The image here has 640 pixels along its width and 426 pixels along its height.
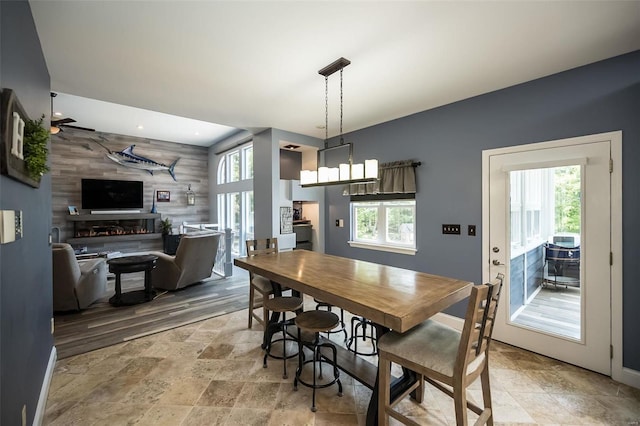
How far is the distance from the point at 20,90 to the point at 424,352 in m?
2.78

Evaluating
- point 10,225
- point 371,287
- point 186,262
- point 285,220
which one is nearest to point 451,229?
point 371,287

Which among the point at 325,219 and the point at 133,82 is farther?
the point at 325,219

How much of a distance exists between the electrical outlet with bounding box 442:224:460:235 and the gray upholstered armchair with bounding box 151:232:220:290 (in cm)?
361

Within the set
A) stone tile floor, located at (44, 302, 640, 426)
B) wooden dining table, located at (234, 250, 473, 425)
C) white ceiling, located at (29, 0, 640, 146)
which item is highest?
white ceiling, located at (29, 0, 640, 146)

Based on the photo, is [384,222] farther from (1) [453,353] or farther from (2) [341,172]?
(1) [453,353]

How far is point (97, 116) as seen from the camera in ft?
18.0

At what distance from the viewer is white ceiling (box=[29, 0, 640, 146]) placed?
179 centimetres

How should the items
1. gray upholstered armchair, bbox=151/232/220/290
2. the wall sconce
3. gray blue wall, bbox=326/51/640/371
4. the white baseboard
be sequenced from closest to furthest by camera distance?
the white baseboard → gray blue wall, bbox=326/51/640/371 → gray upholstered armchair, bbox=151/232/220/290 → the wall sconce

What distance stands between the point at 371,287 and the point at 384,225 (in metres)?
2.40

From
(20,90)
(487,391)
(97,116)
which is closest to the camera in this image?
(20,90)

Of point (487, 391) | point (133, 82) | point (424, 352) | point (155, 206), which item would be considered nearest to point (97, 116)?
point (155, 206)

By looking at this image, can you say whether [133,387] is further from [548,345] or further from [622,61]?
[622,61]

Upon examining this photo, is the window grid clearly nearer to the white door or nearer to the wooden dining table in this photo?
the white door

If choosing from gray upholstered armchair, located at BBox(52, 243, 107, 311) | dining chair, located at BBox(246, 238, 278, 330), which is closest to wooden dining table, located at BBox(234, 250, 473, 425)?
dining chair, located at BBox(246, 238, 278, 330)
